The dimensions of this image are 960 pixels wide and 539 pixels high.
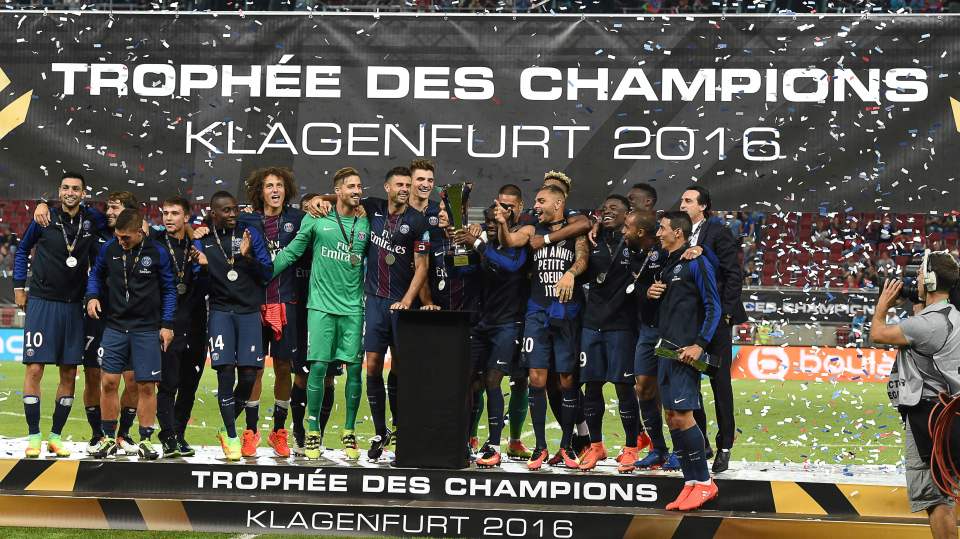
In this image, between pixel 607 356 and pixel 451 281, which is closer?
pixel 607 356

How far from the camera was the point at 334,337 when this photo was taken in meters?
8.39

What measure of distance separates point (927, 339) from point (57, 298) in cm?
616

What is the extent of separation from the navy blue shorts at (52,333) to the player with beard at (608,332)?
12.7 feet

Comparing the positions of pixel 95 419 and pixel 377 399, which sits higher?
pixel 377 399

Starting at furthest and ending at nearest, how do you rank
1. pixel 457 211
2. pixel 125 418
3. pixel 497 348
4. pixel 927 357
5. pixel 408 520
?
1. pixel 125 418
2. pixel 497 348
3. pixel 457 211
4. pixel 408 520
5. pixel 927 357

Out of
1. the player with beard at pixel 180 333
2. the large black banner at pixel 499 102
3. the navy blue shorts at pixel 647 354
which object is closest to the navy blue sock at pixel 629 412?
the navy blue shorts at pixel 647 354

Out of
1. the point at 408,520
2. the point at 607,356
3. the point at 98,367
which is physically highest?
the point at 607,356

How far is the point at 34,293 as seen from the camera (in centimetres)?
872

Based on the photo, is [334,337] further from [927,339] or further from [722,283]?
[927,339]

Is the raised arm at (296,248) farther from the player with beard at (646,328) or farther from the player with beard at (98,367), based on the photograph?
the player with beard at (646,328)

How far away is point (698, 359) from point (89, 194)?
548 cm

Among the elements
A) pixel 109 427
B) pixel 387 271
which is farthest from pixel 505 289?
pixel 109 427

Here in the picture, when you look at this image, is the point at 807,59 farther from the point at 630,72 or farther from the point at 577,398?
the point at 577,398

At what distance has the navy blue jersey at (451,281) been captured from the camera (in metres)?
8.42
